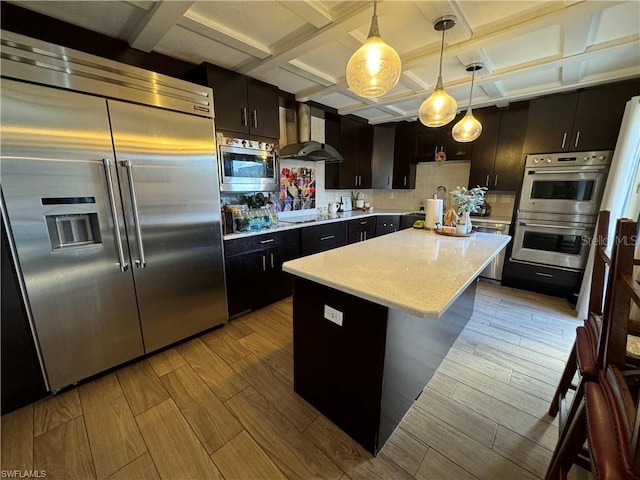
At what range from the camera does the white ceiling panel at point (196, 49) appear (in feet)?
6.32

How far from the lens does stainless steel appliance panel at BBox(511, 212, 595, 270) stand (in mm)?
2965

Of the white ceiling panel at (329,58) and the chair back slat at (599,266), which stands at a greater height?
the white ceiling panel at (329,58)

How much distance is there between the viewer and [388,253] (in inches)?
69.9

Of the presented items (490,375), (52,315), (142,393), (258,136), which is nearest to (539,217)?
(490,375)

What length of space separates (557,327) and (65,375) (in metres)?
4.12

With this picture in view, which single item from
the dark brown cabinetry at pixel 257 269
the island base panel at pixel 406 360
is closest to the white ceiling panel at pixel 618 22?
the island base panel at pixel 406 360

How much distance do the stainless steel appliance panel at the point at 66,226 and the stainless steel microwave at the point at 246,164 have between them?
947 millimetres

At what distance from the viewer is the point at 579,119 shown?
9.45 feet

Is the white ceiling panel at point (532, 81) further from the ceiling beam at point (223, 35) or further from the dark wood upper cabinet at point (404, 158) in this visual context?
the ceiling beam at point (223, 35)

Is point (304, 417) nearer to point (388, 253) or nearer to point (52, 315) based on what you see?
point (388, 253)

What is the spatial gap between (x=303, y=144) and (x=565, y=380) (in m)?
3.03

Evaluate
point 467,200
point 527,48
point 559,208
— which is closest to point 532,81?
point 527,48

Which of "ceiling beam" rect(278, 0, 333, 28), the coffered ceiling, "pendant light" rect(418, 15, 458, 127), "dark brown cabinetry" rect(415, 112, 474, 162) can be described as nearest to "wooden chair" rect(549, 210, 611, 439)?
"pendant light" rect(418, 15, 458, 127)

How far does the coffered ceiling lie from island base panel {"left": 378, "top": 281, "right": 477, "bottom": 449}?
1904 millimetres
